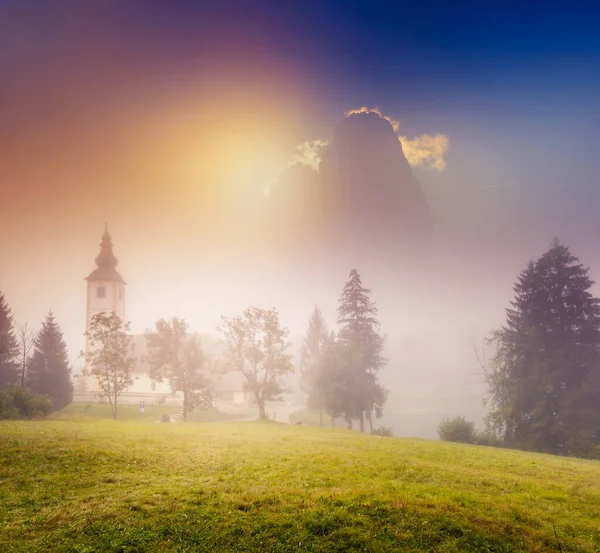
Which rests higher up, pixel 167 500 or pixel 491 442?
pixel 167 500

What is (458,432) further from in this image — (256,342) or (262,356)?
(256,342)

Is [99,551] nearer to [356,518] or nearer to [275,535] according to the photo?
[275,535]

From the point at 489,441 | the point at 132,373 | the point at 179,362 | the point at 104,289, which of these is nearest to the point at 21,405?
the point at 179,362

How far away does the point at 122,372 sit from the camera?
44.5 m

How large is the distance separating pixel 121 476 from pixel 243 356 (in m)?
34.3

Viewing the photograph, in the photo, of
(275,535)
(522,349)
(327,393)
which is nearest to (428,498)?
(275,535)

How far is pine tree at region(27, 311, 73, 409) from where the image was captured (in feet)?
170

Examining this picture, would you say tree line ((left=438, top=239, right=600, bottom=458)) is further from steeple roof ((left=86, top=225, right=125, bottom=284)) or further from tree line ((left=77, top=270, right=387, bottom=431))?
steeple roof ((left=86, top=225, right=125, bottom=284))

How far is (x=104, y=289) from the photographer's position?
75.2 metres

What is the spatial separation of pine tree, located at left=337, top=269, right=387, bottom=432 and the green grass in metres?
25.7

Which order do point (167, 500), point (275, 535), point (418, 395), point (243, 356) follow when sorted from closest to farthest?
1. point (275, 535)
2. point (167, 500)
3. point (243, 356)
4. point (418, 395)

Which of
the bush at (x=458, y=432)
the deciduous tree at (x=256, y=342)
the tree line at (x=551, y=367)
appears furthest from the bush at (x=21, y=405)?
the tree line at (x=551, y=367)

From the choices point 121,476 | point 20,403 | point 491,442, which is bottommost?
point 491,442

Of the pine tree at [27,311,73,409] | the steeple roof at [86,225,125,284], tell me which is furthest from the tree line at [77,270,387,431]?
the steeple roof at [86,225,125,284]
